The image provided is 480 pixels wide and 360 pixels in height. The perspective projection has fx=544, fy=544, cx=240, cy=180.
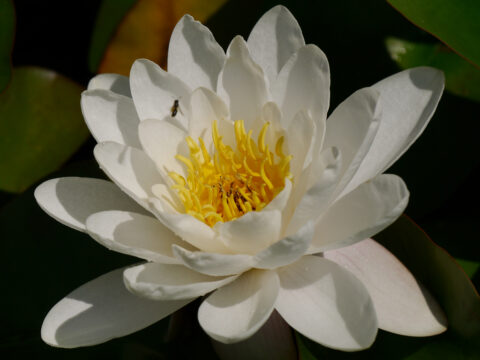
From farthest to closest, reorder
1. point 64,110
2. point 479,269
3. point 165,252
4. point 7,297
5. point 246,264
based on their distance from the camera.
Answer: point 64,110 < point 7,297 < point 479,269 < point 165,252 < point 246,264

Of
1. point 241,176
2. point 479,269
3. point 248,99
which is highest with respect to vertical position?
point 248,99

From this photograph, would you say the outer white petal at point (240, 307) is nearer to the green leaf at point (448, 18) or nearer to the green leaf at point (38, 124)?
the green leaf at point (448, 18)

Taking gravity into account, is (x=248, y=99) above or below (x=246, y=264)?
above

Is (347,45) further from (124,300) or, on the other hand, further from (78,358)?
(78,358)

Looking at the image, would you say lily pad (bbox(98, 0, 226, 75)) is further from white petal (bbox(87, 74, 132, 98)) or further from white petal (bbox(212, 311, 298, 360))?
white petal (bbox(212, 311, 298, 360))

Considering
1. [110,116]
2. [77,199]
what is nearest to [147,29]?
[110,116]

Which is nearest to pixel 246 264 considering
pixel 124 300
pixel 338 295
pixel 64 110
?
pixel 338 295

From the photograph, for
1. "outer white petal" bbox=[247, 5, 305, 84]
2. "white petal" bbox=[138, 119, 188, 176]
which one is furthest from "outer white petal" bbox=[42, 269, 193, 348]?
"outer white petal" bbox=[247, 5, 305, 84]

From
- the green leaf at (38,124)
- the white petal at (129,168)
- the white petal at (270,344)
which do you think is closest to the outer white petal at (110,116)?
the white petal at (129,168)
